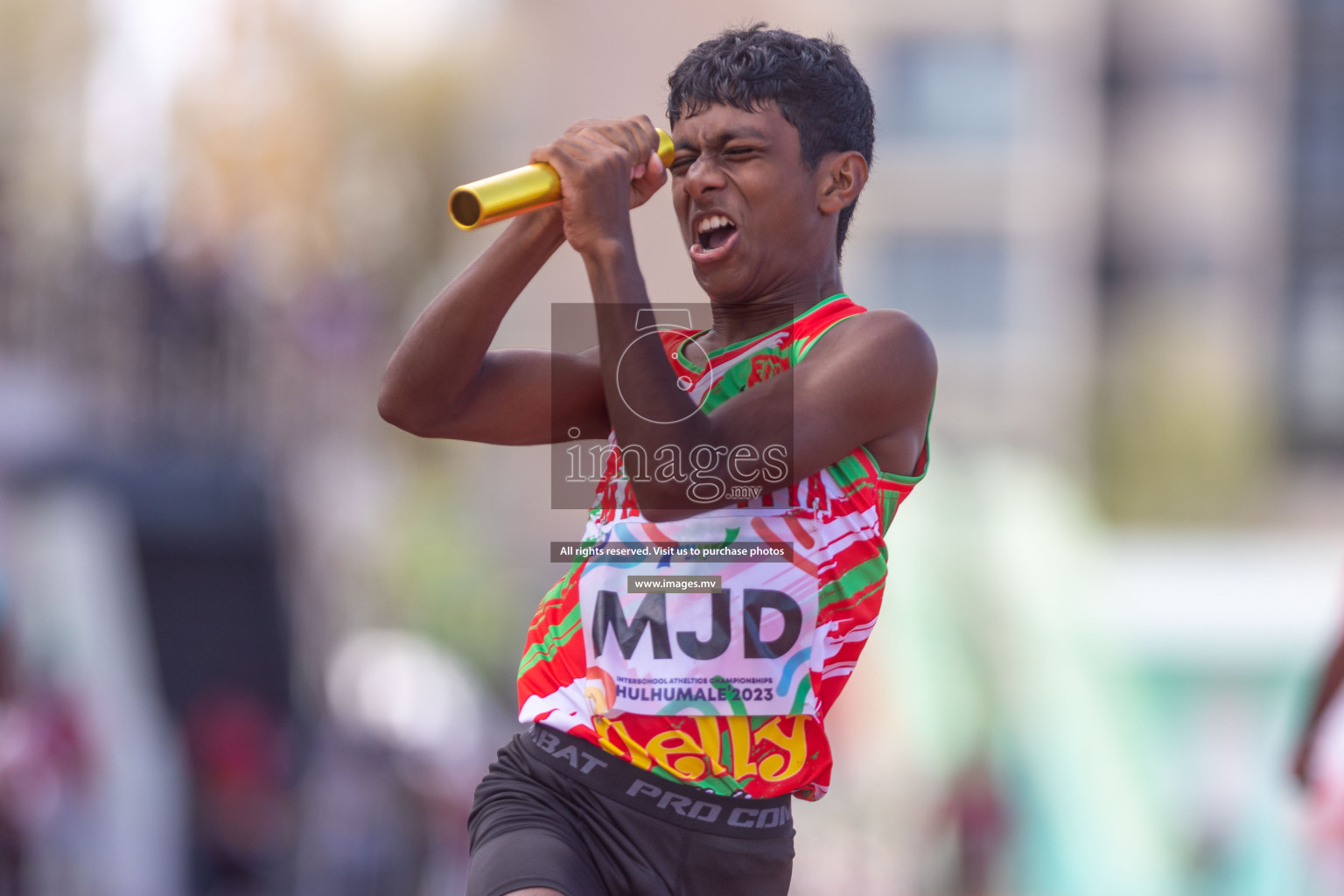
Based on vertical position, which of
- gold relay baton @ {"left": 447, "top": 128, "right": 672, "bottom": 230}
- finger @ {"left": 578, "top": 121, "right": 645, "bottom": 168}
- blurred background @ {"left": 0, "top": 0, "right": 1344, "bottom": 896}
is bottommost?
blurred background @ {"left": 0, "top": 0, "right": 1344, "bottom": 896}

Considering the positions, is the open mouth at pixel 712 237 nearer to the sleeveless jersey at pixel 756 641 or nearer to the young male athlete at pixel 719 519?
the young male athlete at pixel 719 519

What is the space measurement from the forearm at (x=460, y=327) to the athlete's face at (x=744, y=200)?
0.86 feet

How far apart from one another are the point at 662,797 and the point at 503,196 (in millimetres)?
1029

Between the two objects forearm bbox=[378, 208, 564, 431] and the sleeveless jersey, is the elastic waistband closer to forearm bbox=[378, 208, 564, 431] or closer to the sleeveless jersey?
the sleeveless jersey

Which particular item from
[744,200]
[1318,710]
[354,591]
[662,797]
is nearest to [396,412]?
[744,200]

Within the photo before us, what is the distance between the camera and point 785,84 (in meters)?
2.91

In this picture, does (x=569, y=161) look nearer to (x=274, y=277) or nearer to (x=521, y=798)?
(x=521, y=798)

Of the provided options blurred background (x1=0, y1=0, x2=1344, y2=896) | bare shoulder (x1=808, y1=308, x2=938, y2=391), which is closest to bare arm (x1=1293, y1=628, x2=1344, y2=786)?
blurred background (x1=0, y1=0, x2=1344, y2=896)

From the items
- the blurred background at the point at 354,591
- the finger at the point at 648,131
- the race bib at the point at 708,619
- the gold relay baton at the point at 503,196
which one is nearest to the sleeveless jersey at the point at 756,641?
the race bib at the point at 708,619

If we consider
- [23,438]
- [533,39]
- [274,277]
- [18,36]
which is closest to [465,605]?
[274,277]

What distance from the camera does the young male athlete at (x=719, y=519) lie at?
2742 mm

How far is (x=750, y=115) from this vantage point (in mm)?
2896

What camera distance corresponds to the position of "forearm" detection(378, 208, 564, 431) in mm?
2791

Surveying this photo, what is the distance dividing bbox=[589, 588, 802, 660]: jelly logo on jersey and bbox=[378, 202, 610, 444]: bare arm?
1.66 ft
